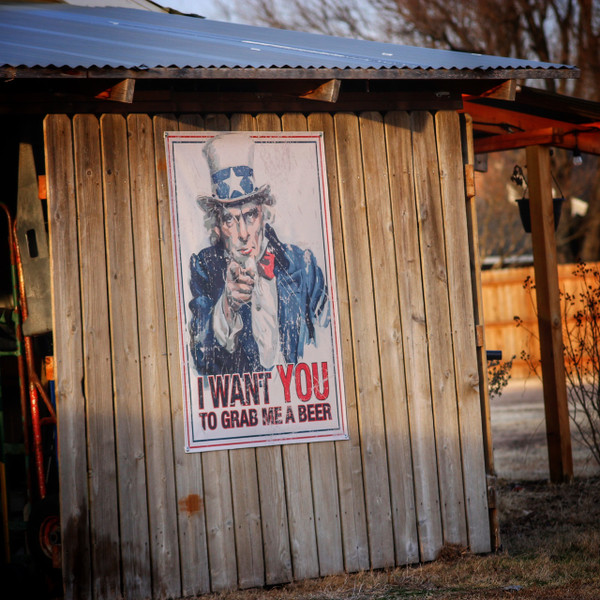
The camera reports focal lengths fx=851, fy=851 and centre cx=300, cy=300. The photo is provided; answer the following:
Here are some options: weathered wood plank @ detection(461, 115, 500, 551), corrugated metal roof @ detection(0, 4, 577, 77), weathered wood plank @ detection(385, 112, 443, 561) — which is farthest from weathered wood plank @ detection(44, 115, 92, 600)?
weathered wood plank @ detection(461, 115, 500, 551)

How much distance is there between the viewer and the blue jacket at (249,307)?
506 centimetres

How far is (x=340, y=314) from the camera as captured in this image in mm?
5285

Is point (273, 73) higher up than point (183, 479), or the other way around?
point (273, 73)

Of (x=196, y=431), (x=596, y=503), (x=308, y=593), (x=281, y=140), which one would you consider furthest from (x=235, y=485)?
(x=596, y=503)

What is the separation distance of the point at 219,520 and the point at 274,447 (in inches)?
21.0

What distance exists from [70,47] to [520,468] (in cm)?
646

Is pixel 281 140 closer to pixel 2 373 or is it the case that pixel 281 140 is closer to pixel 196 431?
pixel 196 431

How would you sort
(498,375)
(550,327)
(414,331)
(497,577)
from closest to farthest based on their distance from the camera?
(497,577), (414,331), (550,327), (498,375)

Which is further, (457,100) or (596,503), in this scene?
(596,503)

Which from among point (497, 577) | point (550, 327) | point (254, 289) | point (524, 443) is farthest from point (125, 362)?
point (524, 443)

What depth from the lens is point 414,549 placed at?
5.34m

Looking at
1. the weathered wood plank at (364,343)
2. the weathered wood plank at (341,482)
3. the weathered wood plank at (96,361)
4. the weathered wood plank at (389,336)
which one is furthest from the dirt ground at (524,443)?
the weathered wood plank at (96,361)

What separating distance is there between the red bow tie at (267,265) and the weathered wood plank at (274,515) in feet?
3.43

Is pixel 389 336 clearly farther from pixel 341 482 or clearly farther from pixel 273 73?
pixel 273 73
